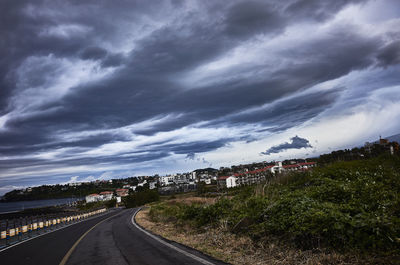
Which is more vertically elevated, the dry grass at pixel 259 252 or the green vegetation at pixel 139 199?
the dry grass at pixel 259 252

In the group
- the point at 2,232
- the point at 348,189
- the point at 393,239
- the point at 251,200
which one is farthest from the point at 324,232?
the point at 2,232

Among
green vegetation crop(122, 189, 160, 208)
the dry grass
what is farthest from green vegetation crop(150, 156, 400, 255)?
green vegetation crop(122, 189, 160, 208)

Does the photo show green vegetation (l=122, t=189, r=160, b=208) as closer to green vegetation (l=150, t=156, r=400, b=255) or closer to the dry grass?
green vegetation (l=150, t=156, r=400, b=255)

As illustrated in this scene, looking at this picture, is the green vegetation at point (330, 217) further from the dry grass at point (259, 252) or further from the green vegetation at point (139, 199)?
the green vegetation at point (139, 199)

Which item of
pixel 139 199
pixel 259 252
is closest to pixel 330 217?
pixel 259 252

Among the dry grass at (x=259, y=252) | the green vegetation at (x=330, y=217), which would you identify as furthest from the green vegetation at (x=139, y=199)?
the dry grass at (x=259, y=252)

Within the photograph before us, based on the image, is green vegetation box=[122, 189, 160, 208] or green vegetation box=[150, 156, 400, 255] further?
green vegetation box=[122, 189, 160, 208]

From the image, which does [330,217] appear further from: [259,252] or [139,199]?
[139,199]

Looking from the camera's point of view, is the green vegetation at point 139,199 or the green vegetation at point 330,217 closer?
the green vegetation at point 330,217

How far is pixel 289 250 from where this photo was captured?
5848 mm

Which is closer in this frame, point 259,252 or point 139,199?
point 259,252

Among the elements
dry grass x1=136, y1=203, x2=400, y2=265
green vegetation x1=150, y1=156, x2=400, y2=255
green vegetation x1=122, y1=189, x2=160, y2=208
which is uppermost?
green vegetation x1=150, y1=156, x2=400, y2=255

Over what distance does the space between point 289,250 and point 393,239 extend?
2.07 m

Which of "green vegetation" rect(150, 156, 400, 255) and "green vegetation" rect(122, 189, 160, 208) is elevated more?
"green vegetation" rect(150, 156, 400, 255)
